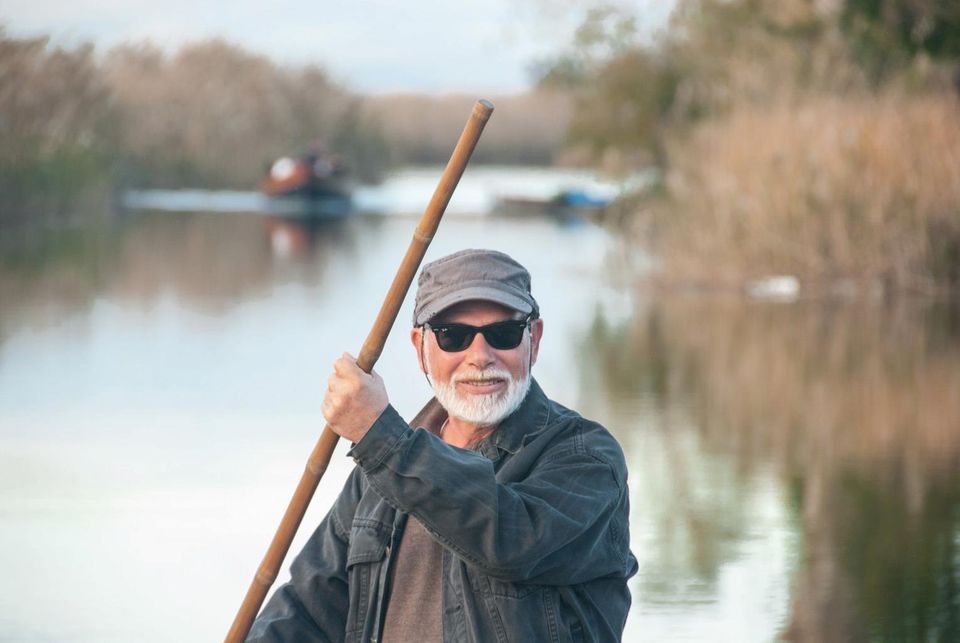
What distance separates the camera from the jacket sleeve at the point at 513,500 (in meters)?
3.24

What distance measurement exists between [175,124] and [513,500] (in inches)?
1535

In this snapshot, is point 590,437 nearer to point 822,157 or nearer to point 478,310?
point 478,310

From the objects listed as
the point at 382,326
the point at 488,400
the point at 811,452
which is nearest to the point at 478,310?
the point at 488,400

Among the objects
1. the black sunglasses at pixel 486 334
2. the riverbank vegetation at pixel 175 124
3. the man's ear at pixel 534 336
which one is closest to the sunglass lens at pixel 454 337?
the black sunglasses at pixel 486 334

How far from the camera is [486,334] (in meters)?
3.60

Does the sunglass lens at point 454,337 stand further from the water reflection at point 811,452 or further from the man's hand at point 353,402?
the water reflection at point 811,452

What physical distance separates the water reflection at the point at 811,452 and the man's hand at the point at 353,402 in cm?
309

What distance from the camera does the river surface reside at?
657cm

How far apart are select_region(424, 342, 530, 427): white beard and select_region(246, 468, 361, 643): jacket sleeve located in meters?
0.26

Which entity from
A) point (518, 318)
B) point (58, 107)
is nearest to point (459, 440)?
point (518, 318)

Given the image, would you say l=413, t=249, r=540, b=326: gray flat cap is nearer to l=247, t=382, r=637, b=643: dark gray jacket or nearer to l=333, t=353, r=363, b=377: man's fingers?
l=247, t=382, r=637, b=643: dark gray jacket

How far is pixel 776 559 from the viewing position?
23.4 feet

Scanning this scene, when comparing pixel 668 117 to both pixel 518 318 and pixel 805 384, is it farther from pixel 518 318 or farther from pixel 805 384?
pixel 518 318

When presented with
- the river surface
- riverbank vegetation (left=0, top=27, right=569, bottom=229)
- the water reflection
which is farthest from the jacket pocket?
riverbank vegetation (left=0, top=27, right=569, bottom=229)
